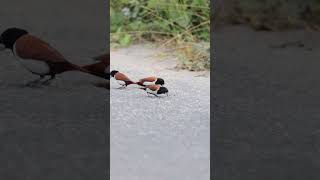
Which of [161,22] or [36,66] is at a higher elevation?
[161,22]

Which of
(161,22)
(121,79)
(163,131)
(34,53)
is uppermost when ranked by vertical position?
(161,22)

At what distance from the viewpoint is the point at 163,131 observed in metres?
1.90

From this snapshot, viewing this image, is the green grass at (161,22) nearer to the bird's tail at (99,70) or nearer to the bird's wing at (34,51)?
the bird's tail at (99,70)

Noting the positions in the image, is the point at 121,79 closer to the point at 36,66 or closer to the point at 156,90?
the point at 156,90

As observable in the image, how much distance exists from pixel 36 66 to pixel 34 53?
0.07m

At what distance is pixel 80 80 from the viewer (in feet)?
8.10

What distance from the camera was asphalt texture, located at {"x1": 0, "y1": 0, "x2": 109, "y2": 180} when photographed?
160 cm
